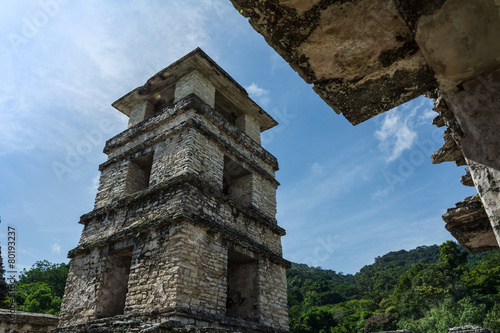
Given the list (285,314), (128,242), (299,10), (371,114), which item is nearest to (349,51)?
(299,10)

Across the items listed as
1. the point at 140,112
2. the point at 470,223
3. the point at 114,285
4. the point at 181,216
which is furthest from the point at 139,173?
the point at 470,223

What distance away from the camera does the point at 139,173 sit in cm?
977

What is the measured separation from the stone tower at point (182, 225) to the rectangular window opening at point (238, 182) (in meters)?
0.04

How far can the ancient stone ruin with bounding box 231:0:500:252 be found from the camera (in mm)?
1538

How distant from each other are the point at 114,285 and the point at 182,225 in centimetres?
269

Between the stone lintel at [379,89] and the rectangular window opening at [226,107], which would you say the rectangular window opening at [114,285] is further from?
the stone lintel at [379,89]

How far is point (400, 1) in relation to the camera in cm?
163

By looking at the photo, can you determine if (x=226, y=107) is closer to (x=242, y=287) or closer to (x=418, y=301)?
(x=242, y=287)

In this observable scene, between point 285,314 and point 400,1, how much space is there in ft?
28.0

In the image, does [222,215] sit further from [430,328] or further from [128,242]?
[430,328]

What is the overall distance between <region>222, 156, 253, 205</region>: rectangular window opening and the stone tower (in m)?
0.04

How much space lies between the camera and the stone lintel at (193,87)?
984cm

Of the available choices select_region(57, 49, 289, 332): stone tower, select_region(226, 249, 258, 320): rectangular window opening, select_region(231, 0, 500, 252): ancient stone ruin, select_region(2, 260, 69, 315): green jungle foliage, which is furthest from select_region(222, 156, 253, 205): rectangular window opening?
select_region(2, 260, 69, 315): green jungle foliage

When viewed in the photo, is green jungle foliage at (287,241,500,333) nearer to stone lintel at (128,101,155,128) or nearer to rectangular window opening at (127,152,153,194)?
rectangular window opening at (127,152,153,194)
